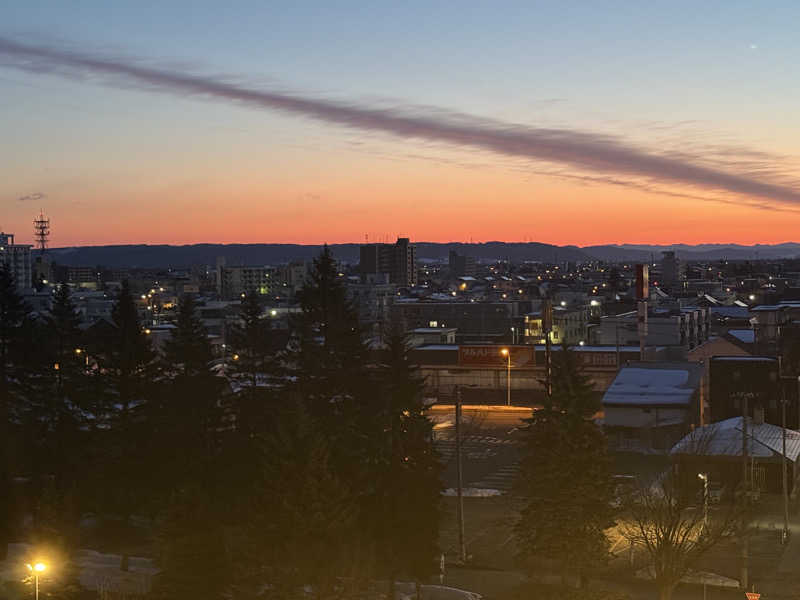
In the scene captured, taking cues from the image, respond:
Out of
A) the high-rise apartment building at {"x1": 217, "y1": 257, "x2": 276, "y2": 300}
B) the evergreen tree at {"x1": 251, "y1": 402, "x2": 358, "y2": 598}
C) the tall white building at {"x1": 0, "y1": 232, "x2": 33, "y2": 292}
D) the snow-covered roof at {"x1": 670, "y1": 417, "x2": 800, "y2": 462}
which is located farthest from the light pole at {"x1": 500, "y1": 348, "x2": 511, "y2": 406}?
the tall white building at {"x1": 0, "y1": 232, "x2": 33, "y2": 292}

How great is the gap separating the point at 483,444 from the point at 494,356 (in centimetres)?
1138

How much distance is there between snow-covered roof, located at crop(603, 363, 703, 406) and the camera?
33.6 m

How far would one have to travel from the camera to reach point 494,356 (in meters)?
45.7

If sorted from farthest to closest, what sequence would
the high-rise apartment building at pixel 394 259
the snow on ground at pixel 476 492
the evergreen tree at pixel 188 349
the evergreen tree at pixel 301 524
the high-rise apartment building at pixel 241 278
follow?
1. the high-rise apartment building at pixel 394 259
2. the high-rise apartment building at pixel 241 278
3. the snow on ground at pixel 476 492
4. the evergreen tree at pixel 188 349
5. the evergreen tree at pixel 301 524

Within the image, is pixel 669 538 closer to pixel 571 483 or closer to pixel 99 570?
pixel 571 483

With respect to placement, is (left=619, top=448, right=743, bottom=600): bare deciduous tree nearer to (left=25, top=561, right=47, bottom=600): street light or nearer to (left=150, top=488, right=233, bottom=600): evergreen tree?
(left=150, top=488, right=233, bottom=600): evergreen tree

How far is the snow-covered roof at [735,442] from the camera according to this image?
26.4 meters

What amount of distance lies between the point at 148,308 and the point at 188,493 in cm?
9156

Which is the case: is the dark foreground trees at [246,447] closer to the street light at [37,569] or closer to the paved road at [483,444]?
the street light at [37,569]

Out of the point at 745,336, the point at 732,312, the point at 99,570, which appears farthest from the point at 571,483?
the point at 732,312

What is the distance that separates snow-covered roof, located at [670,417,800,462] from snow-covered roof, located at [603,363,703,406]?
13.3 ft

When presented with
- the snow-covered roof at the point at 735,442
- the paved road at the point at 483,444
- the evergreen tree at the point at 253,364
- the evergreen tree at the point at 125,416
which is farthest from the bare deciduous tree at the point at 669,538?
the evergreen tree at the point at 125,416

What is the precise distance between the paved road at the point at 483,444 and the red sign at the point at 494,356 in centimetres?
313

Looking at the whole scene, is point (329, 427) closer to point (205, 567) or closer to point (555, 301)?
point (205, 567)
